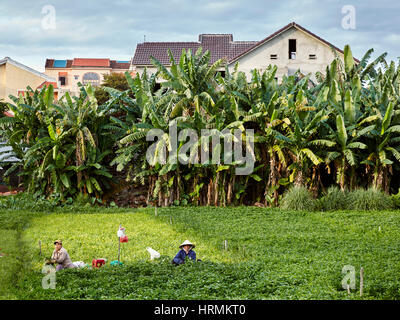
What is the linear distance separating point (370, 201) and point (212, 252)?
7101 mm

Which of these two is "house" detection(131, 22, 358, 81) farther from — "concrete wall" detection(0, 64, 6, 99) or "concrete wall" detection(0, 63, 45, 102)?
"concrete wall" detection(0, 64, 6, 99)

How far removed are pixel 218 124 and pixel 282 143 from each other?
212 cm

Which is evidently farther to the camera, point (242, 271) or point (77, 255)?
point (77, 255)

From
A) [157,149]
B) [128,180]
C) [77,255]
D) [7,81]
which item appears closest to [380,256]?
[77,255]

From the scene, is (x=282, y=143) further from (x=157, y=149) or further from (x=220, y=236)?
(x=220, y=236)

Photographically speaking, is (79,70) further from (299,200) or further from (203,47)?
(299,200)

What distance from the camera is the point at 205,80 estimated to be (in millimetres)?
18750

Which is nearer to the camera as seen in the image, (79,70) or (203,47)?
(203,47)

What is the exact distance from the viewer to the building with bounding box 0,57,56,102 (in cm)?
3419

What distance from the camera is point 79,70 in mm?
60719

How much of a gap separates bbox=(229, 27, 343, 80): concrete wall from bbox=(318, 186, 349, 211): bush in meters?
15.1

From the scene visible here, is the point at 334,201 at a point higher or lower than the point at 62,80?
lower

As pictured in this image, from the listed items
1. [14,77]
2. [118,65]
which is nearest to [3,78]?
[14,77]
